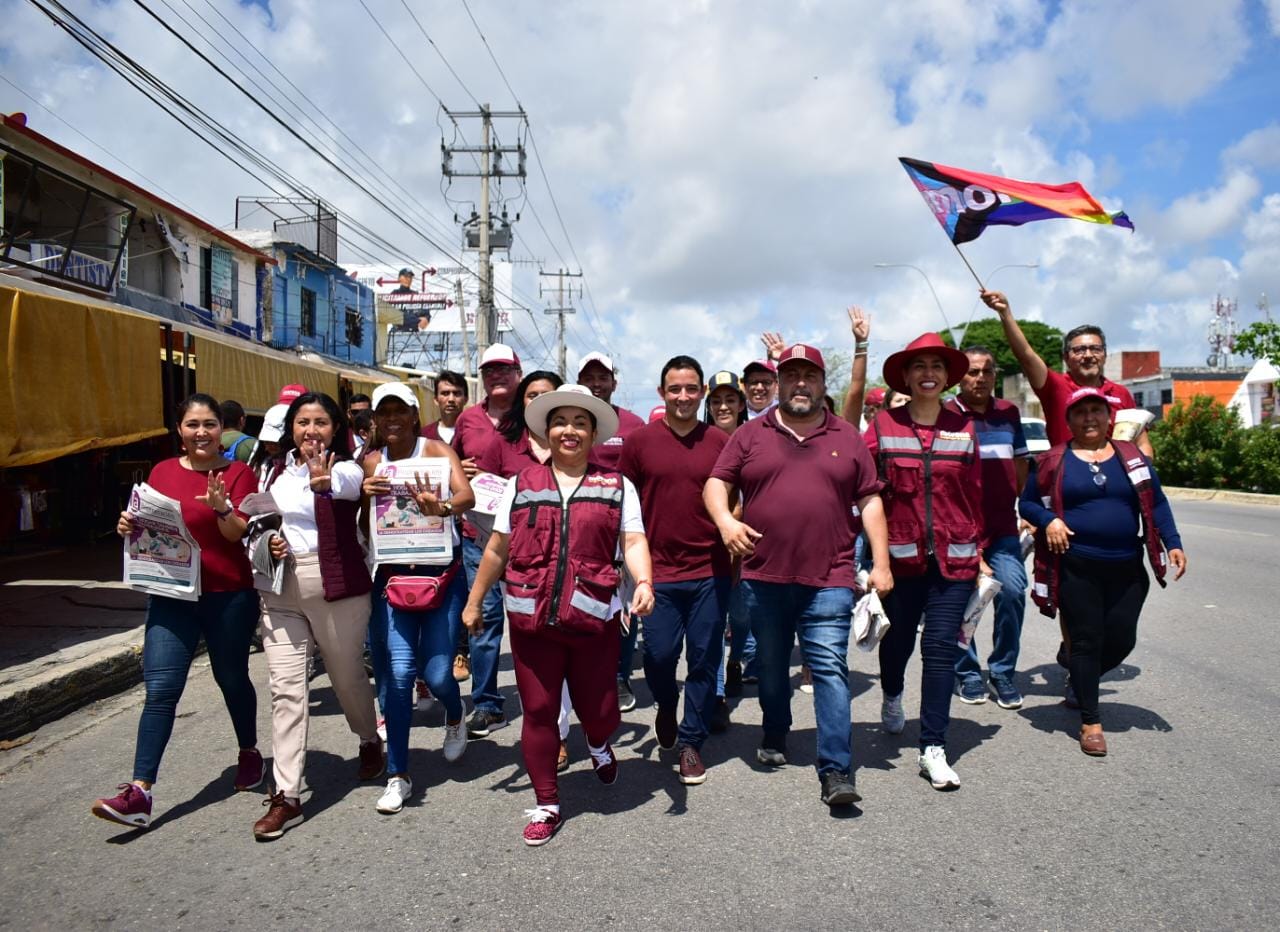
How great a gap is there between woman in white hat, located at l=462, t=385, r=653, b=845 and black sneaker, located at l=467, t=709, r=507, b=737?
1309 millimetres

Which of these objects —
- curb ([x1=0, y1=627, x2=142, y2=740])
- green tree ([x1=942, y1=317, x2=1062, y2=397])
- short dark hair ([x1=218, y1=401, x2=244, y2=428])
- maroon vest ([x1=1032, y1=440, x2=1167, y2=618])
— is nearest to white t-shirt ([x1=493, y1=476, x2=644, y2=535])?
maroon vest ([x1=1032, y1=440, x2=1167, y2=618])

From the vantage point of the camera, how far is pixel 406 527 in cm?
429

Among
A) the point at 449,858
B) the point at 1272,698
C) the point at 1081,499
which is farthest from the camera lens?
the point at 1272,698

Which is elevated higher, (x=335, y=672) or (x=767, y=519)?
(x=767, y=519)

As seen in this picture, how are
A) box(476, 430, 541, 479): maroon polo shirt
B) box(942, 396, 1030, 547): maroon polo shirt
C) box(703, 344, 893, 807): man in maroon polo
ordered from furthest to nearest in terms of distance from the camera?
box(942, 396, 1030, 547): maroon polo shirt
box(476, 430, 541, 479): maroon polo shirt
box(703, 344, 893, 807): man in maroon polo

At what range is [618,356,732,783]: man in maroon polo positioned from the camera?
14.7 ft

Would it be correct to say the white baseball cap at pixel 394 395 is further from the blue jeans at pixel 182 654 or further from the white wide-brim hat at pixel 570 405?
the blue jeans at pixel 182 654

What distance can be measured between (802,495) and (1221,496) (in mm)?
22794

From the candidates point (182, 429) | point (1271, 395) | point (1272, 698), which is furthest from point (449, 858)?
point (1271, 395)

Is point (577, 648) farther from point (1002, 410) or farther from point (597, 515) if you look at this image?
point (1002, 410)

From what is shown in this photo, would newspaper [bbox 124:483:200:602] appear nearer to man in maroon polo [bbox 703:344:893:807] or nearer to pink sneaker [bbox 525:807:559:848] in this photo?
pink sneaker [bbox 525:807:559:848]

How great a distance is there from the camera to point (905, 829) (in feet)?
12.1

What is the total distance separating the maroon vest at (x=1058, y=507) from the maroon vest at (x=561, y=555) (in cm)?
247

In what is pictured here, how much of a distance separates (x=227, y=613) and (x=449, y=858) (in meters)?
1.48
